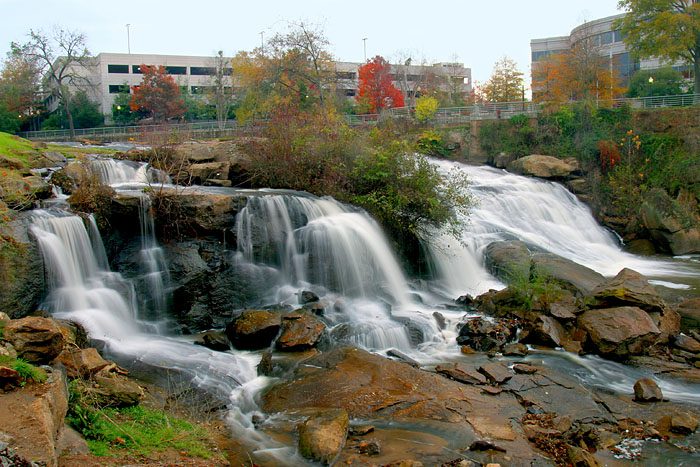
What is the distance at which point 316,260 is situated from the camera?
13055 millimetres

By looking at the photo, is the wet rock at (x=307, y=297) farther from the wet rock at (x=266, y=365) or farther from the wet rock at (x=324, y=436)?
the wet rock at (x=324, y=436)

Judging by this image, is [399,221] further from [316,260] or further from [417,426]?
[417,426]

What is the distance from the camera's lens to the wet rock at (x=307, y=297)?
11984 millimetres

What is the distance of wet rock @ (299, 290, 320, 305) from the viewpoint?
12.0m

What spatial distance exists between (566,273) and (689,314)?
9.41ft

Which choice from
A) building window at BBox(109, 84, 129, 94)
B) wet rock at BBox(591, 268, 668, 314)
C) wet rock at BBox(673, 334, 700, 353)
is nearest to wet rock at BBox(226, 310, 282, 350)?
wet rock at BBox(591, 268, 668, 314)

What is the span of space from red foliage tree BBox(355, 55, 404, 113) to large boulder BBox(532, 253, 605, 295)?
125ft

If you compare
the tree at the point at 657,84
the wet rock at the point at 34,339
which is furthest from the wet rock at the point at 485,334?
the tree at the point at 657,84

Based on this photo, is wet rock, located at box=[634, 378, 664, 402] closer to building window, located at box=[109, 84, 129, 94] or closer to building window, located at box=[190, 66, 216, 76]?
building window, located at box=[109, 84, 129, 94]

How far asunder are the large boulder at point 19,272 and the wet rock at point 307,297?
5.15 m

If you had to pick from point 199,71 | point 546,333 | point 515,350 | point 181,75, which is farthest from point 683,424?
point 199,71

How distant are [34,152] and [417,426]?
17.5 meters

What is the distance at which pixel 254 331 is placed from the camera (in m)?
9.96

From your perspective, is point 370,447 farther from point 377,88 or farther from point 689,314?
point 377,88
